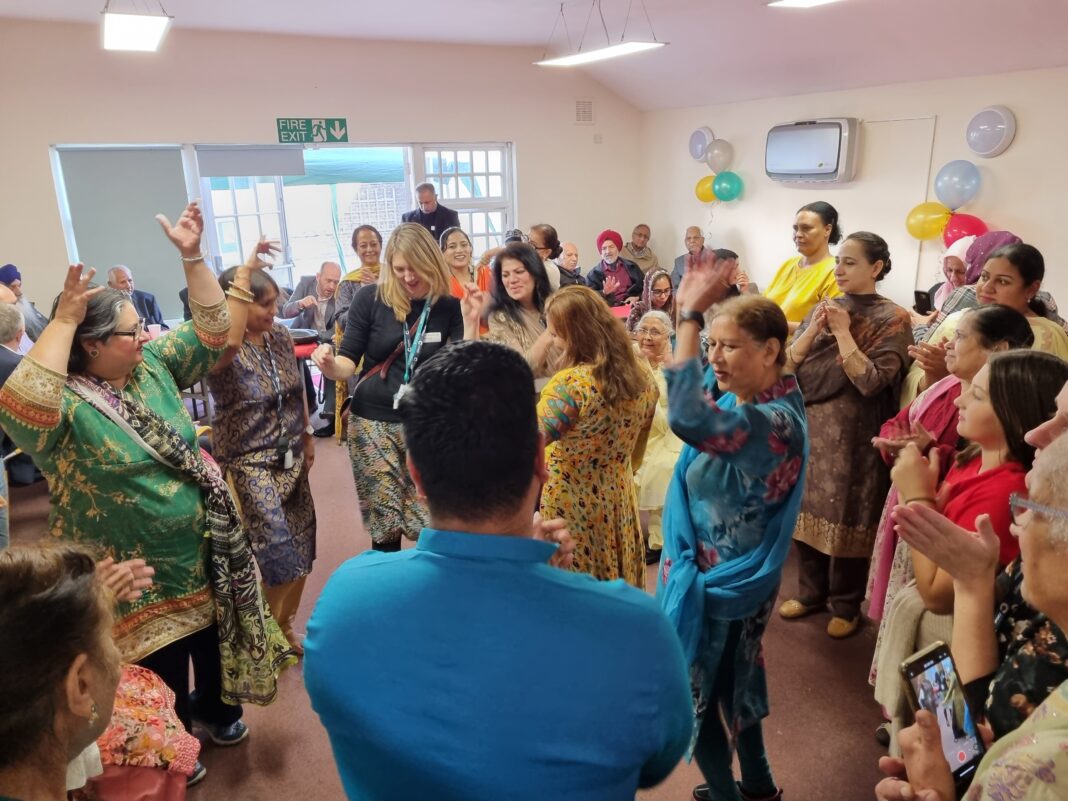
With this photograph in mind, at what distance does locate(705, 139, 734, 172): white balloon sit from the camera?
795 centimetres

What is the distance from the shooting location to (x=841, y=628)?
2.82 metres

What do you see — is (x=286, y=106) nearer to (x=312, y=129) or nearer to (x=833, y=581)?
(x=312, y=129)

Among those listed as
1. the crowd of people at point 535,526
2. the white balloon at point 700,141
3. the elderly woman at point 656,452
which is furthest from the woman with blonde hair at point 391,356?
the white balloon at point 700,141

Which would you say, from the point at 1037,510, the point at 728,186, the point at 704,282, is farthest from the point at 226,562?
the point at 728,186

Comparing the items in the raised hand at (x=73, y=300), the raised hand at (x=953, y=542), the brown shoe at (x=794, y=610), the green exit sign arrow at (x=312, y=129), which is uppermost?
the green exit sign arrow at (x=312, y=129)

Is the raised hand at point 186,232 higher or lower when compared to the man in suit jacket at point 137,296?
higher

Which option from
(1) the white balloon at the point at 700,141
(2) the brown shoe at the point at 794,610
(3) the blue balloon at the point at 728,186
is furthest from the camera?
(1) the white balloon at the point at 700,141

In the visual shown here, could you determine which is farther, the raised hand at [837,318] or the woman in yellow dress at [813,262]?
the woman in yellow dress at [813,262]

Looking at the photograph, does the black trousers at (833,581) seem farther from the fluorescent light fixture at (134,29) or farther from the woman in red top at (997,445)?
the fluorescent light fixture at (134,29)

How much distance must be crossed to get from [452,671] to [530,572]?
0.14 meters

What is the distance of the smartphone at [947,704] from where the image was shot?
107 centimetres

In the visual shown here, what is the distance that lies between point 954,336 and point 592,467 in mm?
1192

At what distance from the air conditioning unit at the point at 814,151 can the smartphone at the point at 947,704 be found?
634 centimetres

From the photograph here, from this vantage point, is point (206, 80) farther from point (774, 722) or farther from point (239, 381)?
point (774, 722)
